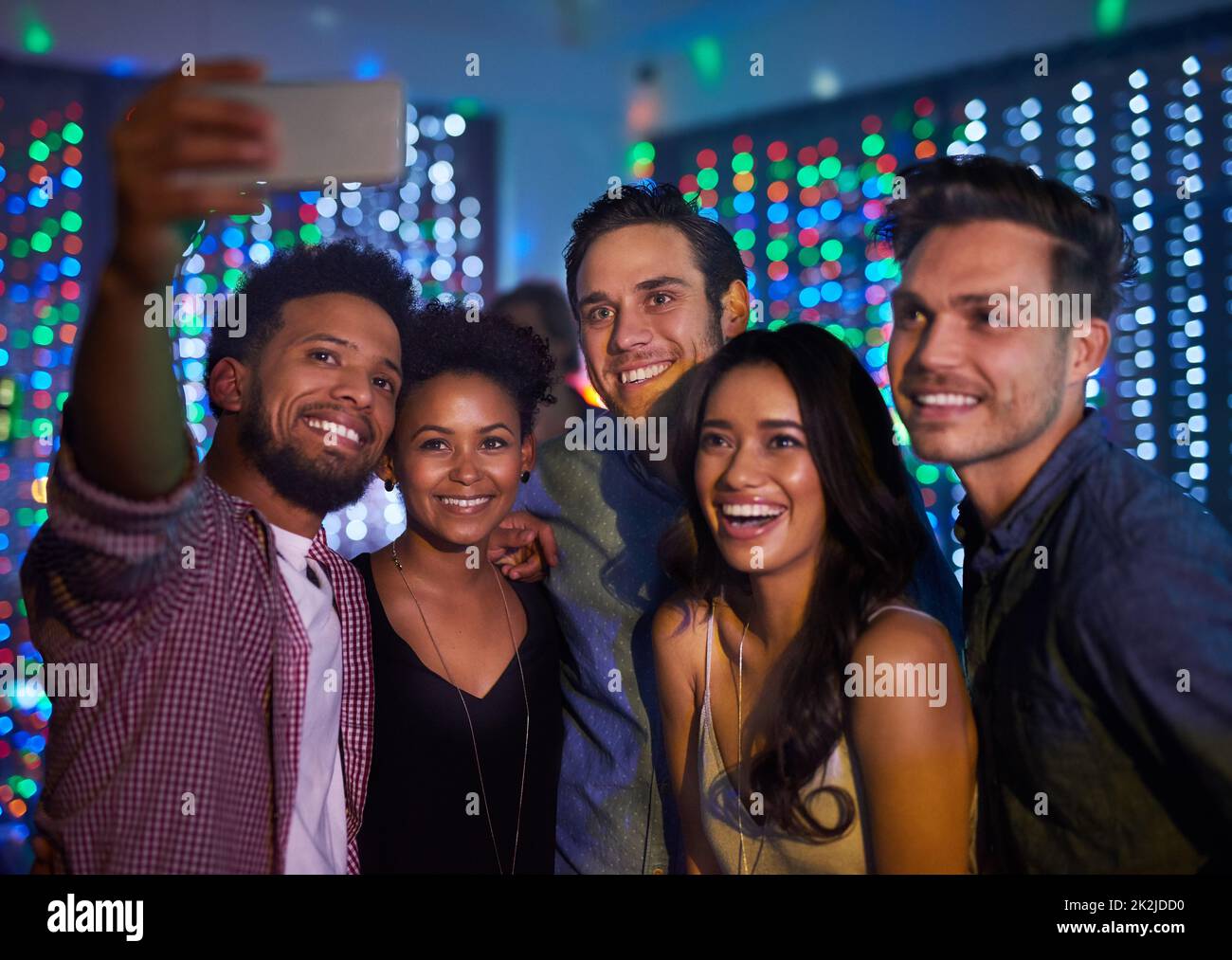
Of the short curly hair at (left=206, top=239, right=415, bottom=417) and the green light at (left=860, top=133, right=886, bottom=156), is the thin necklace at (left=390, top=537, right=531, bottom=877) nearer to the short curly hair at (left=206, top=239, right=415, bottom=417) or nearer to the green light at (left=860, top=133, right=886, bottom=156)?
the short curly hair at (left=206, top=239, right=415, bottom=417)

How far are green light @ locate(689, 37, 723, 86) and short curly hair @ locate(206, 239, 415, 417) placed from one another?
3.84 feet

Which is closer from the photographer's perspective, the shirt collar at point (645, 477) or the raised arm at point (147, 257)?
the raised arm at point (147, 257)

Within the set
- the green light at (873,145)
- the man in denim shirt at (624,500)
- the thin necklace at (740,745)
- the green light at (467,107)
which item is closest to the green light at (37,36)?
the green light at (467,107)

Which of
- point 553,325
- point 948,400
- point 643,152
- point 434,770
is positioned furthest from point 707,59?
point 434,770

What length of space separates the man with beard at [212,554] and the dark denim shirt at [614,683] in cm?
40

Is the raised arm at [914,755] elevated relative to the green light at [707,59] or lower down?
lower down

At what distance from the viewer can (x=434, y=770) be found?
177 centimetres

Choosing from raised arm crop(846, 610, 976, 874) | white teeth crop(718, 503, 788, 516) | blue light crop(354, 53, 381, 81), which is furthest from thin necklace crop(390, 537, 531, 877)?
blue light crop(354, 53, 381, 81)

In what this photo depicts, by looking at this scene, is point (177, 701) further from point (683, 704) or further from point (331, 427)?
point (683, 704)

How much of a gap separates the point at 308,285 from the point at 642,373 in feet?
2.08

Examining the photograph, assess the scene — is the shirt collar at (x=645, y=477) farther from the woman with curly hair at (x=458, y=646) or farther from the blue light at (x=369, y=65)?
the blue light at (x=369, y=65)

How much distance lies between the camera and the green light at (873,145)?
8.59ft

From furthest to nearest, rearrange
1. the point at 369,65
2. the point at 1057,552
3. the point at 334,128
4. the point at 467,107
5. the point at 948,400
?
1. the point at 467,107
2. the point at 369,65
3. the point at 948,400
4. the point at 1057,552
5. the point at 334,128

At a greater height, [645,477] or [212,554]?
[645,477]
